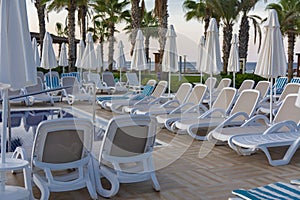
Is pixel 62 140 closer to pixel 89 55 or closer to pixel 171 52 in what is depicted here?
pixel 171 52

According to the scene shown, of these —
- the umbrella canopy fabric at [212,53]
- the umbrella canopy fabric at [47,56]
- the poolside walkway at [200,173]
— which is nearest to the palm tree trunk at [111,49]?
the umbrella canopy fabric at [47,56]

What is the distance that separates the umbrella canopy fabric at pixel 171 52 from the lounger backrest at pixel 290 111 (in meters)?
4.12

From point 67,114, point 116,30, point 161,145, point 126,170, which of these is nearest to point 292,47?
point 116,30

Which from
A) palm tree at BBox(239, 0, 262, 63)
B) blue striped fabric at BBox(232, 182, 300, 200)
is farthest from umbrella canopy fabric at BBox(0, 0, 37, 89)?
palm tree at BBox(239, 0, 262, 63)

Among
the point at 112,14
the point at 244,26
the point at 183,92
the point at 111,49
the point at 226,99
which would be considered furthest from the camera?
the point at 111,49

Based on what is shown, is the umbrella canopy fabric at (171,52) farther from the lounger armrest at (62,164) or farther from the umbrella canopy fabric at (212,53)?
the lounger armrest at (62,164)

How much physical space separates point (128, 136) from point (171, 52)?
6.40 metres

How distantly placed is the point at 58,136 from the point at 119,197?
89 centimetres

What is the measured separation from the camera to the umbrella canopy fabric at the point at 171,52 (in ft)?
32.0

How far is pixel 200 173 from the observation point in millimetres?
4707

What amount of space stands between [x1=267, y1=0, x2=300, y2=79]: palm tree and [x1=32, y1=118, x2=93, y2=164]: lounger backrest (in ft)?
65.5

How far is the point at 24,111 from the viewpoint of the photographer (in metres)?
9.97

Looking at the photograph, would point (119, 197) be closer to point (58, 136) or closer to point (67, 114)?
point (58, 136)

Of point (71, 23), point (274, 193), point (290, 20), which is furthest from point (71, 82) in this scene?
point (290, 20)
